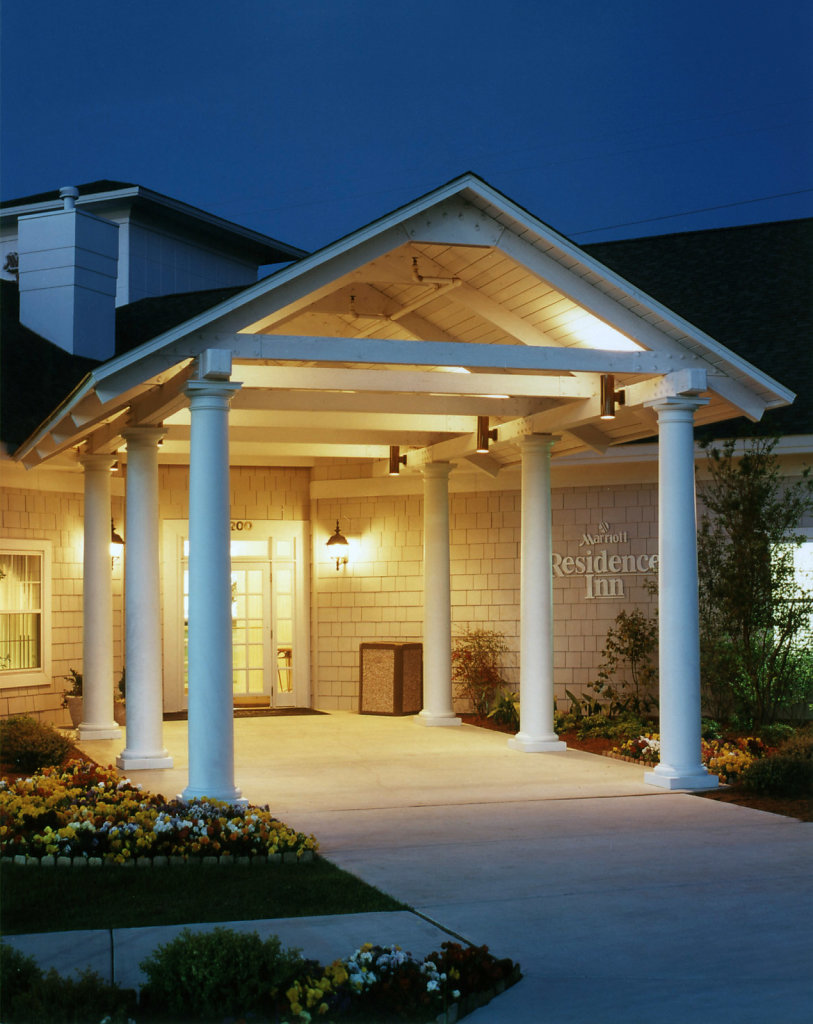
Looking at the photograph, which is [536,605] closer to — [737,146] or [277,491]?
[277,491]

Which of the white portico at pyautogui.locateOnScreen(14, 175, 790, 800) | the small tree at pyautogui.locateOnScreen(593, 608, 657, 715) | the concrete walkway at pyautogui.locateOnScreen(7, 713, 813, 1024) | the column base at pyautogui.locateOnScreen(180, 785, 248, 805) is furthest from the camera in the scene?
the small tree at pyautogui.locateOnScreen(593, 608, 657, 715)

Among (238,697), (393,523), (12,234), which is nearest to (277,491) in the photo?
(393,523)

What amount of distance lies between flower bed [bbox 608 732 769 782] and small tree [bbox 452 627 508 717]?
3736 millimetres

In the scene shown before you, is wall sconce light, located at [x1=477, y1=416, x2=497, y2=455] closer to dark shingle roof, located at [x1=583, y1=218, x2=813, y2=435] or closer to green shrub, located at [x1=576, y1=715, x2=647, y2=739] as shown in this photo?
dark shingle roof, located at [x1=583, y1=218, x2=813, y2=435]

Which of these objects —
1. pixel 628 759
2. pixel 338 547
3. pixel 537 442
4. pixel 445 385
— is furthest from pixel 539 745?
pixel 338 547

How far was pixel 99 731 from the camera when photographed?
46.5ft

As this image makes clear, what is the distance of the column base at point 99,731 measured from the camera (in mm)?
14172

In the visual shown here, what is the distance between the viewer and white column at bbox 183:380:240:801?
9.39 meters

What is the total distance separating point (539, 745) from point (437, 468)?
13.4ft

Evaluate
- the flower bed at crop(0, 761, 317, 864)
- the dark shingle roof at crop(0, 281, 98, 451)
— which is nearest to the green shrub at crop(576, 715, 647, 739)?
the flower bed at crop(0, 761, 317, 864)

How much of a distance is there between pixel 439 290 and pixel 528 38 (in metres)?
2.82

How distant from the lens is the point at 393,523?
17.7m

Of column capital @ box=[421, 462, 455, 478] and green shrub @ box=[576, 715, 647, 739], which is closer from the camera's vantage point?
green shrub @ box=[576, 715, 647, 739]

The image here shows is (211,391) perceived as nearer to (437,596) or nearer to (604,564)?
(437,596)
